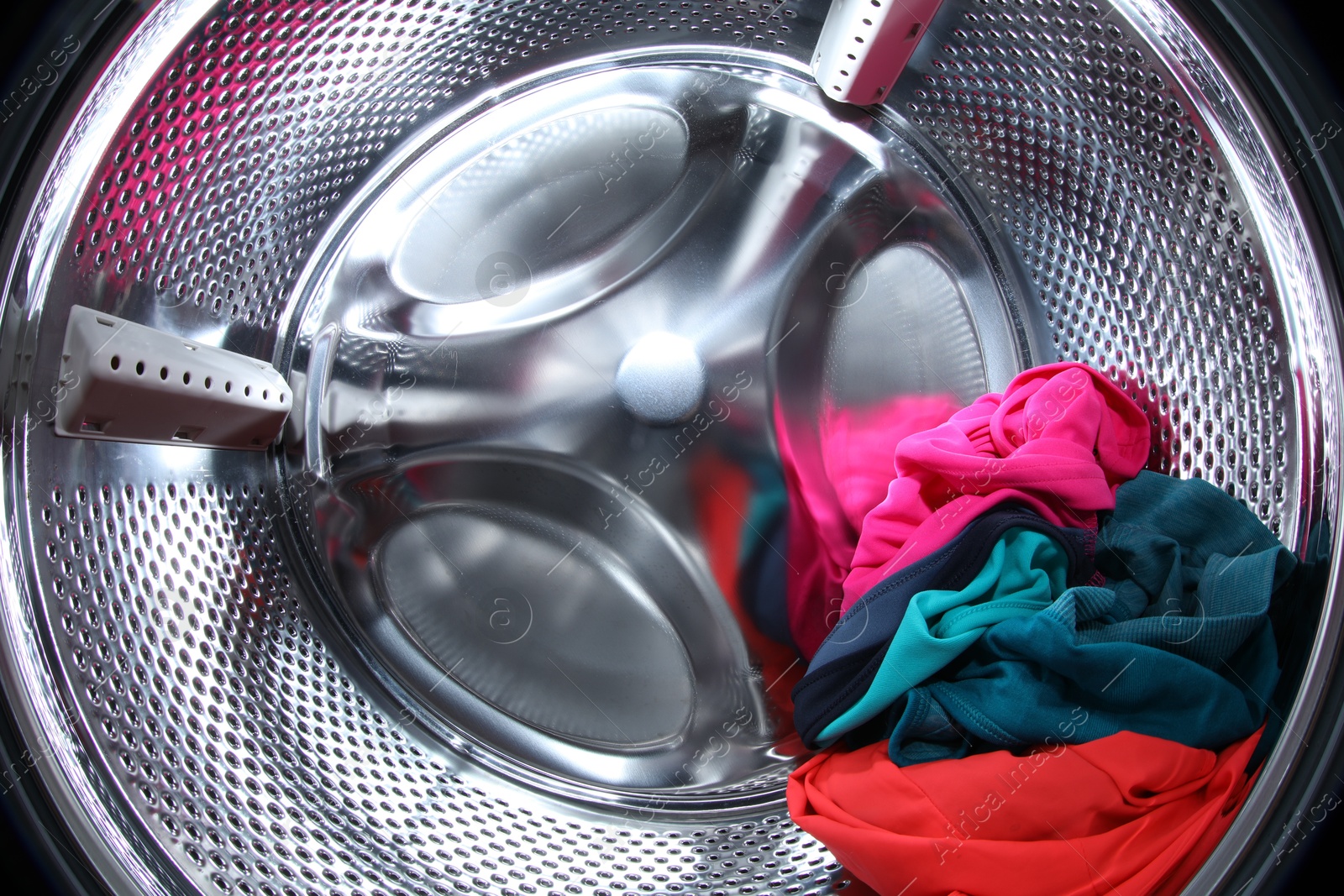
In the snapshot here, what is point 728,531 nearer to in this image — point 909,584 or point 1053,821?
point 909,584

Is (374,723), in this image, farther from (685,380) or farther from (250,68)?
(250,68)

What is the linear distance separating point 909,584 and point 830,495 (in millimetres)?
188

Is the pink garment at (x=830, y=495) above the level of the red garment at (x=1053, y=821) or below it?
above

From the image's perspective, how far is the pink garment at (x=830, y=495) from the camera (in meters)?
0.82

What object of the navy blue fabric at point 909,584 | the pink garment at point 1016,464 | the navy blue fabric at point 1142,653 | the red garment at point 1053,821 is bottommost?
the red garment at point 1053,821

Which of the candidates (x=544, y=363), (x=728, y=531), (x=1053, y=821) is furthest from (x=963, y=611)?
(x=544, y=363)

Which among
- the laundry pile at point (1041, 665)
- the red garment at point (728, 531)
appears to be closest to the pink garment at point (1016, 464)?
the laundry pile at point (1041, 665)

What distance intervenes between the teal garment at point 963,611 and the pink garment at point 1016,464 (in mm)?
37

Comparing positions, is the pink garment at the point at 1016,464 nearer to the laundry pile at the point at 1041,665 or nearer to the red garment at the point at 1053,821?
the laundry pile at the point at 1041,665

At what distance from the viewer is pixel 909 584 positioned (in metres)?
0.66

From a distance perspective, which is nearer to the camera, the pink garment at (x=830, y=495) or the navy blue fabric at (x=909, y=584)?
the navy blue fabric at (x=909, y=584)

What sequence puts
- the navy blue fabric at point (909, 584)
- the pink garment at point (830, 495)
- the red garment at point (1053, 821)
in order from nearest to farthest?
the red garment at point (1053, 821) < the navy blue fabric at point (909, 584) < the pink garment at point (830, 495)

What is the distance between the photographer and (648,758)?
33.1 inches

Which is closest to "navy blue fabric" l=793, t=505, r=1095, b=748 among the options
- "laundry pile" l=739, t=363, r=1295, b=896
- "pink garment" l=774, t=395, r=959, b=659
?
"laundry pile" l=739, t=363, r=1295, b=896
